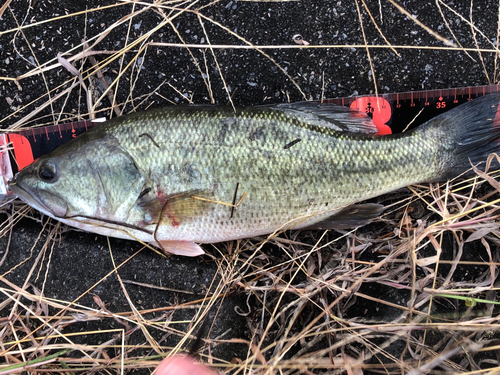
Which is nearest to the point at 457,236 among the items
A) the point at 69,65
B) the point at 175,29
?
the point at 175,29

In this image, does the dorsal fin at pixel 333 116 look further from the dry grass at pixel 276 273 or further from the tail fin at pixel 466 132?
the tail fin at pixel 466 132

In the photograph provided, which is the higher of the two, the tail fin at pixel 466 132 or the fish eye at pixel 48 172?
the fish eye at pixel 48 172

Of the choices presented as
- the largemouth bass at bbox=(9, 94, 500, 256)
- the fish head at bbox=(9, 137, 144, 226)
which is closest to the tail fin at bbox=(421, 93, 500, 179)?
the largemouth bass at bbox=(9, 94, 500, 256)

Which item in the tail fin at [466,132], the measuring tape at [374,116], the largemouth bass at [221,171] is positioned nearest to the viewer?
the largemouth bass at [221,171]

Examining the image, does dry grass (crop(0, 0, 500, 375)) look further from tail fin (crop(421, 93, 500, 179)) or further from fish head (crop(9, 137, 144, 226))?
fish head (crop(9, 137, 144, 226))

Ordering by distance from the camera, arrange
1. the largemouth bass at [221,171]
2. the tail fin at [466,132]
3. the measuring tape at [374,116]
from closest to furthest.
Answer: the largemouth bass at [221,171], the tail fin at [466,132], the measuring tape at [374,116]

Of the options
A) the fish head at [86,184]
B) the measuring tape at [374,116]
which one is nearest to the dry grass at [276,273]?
the measuring tape at [374,116]

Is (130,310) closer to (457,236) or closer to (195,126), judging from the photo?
(195,126)

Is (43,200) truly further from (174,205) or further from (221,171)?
(221,171)

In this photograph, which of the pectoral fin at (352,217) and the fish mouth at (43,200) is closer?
the fish mouth at (43,200)
